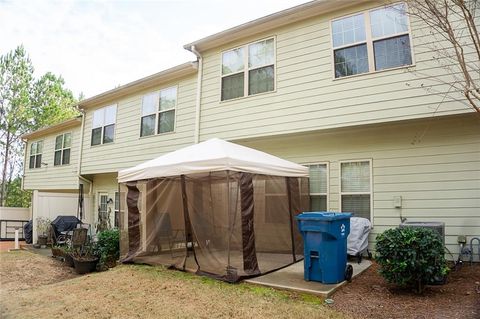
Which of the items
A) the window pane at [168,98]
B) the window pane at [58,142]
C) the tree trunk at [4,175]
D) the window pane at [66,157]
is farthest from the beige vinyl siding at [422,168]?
the tree trunk at [4,175]

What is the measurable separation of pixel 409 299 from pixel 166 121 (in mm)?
8491

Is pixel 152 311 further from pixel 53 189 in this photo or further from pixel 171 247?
pixel 53 189

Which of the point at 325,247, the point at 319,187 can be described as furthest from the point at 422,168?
the point at 325,247

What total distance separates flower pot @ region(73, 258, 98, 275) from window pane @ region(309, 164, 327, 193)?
5.74m

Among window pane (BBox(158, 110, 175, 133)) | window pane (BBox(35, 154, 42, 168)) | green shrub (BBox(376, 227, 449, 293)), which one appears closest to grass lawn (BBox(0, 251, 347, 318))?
green shrub (BBox(376, 227, 449, 293))

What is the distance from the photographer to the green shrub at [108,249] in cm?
862

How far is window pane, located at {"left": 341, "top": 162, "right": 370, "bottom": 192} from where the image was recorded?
24.9 ft

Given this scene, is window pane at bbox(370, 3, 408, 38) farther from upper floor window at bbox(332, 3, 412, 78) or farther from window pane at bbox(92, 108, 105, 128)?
window pane at bbox(92, 108, 105, 128)

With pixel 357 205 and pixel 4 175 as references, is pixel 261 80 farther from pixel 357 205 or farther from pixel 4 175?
pixel 4 175

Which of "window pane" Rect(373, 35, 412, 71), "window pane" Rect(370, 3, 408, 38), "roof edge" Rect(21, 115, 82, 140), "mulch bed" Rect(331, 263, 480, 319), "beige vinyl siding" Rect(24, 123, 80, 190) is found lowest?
"mulch bed" Rect(331, 263, 480, 319)

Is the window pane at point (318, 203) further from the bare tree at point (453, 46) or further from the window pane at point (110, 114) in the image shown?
the window pane at point (110, 114)

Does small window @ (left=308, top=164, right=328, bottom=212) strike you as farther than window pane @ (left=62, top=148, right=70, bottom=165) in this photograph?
No

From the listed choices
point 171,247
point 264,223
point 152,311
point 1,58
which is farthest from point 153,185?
point 1,58

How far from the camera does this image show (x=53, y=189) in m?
16.9
